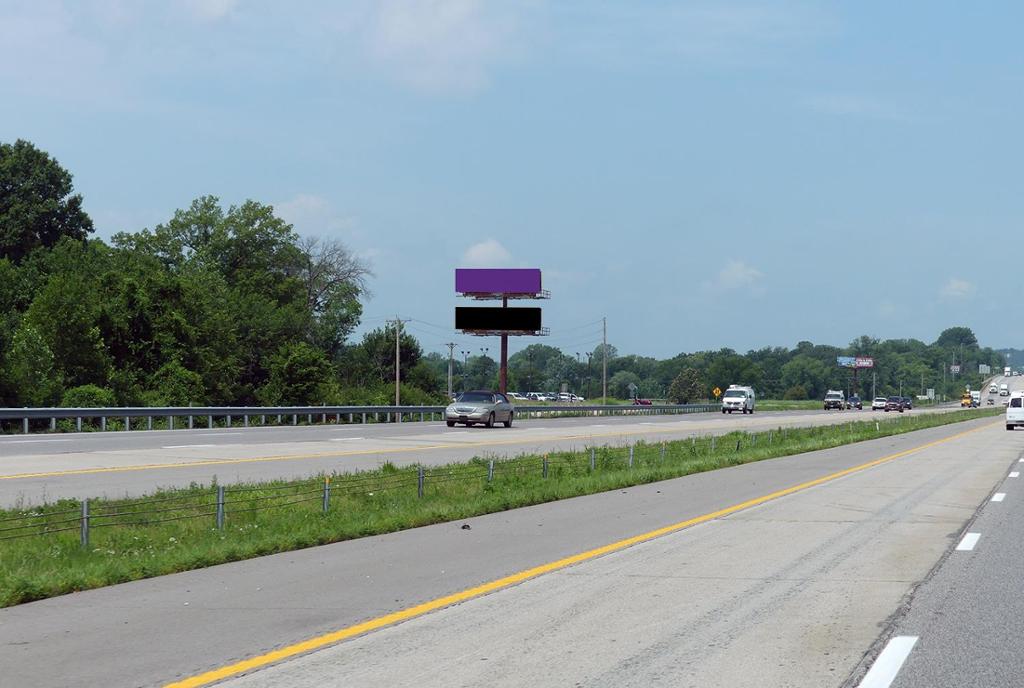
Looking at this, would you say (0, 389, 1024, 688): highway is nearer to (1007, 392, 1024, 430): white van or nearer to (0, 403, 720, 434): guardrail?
(0, 403, 720, 434): guardrail

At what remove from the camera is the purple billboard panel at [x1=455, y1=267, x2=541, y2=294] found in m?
102

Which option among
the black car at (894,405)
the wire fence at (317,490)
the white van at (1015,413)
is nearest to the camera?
the wire fence at (317,490)

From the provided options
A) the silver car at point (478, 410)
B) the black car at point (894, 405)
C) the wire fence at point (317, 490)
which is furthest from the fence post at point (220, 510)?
the black car at point (894, 405)

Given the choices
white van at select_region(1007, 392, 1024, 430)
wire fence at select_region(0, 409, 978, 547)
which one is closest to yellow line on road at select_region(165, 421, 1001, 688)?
wire fence at select_region(0, 409, 978, 547)

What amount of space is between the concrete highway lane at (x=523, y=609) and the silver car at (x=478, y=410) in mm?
34998

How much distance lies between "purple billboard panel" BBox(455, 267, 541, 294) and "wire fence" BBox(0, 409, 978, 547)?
6416 centimetres

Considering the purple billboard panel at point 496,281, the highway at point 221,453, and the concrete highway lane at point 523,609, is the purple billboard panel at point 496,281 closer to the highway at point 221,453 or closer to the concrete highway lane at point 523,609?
the highway at point 221,453

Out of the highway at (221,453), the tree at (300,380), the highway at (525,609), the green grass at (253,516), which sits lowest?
the highway at (525,609)

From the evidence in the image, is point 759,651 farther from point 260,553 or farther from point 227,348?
point 227,348

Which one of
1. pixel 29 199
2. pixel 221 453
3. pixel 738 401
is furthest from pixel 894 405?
pixel 221 453

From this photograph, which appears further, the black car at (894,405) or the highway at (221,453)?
the black car at (894,405)

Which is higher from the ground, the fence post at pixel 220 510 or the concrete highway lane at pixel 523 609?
the fence post at pixel 220 510

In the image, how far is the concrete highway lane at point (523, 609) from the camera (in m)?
7.56

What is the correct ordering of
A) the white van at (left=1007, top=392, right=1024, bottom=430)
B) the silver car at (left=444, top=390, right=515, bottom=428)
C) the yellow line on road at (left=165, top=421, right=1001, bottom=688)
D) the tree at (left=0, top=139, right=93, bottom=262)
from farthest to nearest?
1. the tree at (left=0, top=139, right=93, bottom=262)
2. the white van at (left=1007, top=392, right=1024, bottom=430)
3. the silver car at (left=444, top=390, right=515, bottom=428)
4. the yellow line on road at (left=165, top=421, right=1001, bottom=688)
